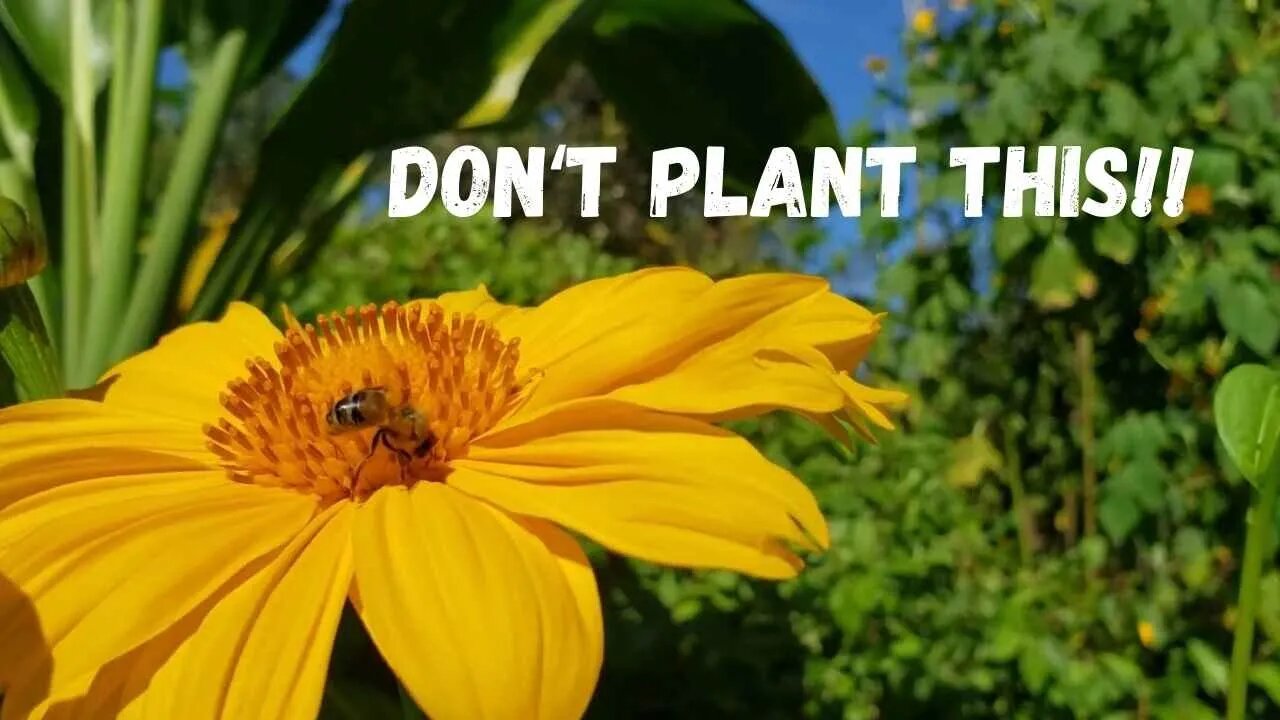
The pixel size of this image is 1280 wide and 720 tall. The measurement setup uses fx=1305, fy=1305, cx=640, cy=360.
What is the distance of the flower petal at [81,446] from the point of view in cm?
49

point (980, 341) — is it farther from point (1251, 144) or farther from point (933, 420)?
point (1251, 144)

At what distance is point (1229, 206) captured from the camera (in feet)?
4.34

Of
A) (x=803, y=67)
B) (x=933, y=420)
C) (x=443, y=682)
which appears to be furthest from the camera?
(x=933, y=420)

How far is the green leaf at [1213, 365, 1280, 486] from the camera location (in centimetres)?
47

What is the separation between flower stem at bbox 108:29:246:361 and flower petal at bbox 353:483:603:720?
56 cm

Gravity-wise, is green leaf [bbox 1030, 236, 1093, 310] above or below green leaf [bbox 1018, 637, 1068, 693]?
above

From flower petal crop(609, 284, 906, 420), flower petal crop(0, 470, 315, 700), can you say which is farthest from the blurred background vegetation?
flower petal crop(0, 470, 315, 700)

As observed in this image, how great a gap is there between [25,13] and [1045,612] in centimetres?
102

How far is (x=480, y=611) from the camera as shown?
1.23ft

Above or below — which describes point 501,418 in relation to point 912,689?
above

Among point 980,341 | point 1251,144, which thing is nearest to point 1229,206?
point 1251,144

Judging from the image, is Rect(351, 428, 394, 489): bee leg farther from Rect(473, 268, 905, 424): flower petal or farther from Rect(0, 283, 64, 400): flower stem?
Rect(0, 283, 64, 400): flower stem

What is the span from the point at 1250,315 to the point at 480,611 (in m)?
1.05

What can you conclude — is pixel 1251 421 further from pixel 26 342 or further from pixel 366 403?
pixel 26 342
